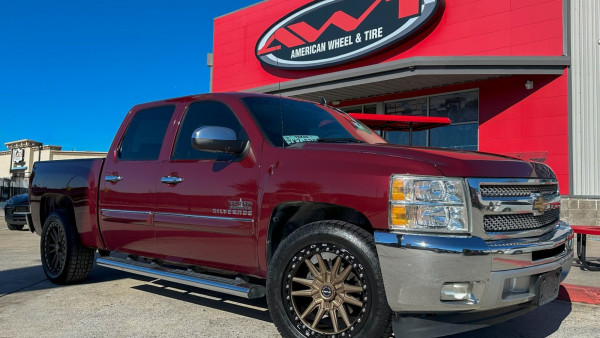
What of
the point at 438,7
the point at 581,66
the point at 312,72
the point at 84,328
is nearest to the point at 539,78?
the point at 581,66

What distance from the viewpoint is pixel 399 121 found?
1123 cm

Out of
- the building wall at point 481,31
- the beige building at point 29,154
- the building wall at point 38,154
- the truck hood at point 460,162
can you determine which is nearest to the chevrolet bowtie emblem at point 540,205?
the truck hood at point 460,162

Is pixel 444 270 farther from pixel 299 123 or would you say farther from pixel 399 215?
pixel 299 123

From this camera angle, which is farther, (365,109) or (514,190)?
(365,109)

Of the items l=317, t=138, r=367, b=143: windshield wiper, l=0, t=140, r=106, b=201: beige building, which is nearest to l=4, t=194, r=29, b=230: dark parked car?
l=317, t=138, r=367, b=143: windshield wiper

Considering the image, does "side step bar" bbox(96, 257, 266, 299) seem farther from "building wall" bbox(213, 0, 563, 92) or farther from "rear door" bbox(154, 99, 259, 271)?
"building wall" bbox(213, 0, 563, 92)

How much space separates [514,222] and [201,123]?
8.66 feet

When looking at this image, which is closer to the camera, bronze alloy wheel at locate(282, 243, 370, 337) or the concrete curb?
bronze alloy wheel at locate(282, 243, 370, 337)

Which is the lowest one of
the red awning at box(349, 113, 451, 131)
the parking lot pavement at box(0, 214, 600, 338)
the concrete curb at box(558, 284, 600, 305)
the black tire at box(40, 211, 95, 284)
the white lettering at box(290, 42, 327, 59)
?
the parking lot pavement at box(0, 214, 600, 338)

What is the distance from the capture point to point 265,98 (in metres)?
4.24

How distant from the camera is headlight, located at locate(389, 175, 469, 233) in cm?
278

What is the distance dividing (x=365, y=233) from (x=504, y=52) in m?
10.4

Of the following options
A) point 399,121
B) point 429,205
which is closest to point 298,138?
point 429,205

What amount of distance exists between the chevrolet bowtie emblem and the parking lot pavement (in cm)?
110
